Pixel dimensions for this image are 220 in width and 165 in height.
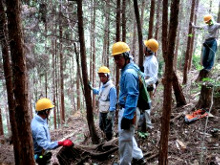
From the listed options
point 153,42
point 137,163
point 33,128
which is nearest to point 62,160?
point 33,128

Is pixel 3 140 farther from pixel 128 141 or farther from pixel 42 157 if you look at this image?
pixel 128 141

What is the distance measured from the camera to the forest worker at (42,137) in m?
3.80

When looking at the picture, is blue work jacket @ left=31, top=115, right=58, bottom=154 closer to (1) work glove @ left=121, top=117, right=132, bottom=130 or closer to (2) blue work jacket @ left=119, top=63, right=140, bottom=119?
(1) work glove @ left=121, top=117, right=132, bottom=130

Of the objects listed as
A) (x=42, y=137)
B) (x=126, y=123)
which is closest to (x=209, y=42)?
(x=126, y=123)

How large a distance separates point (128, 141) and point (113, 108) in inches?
79.8

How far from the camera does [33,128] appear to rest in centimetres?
385

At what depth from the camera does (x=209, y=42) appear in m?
7.24

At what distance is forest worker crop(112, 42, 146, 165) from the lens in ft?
11.3

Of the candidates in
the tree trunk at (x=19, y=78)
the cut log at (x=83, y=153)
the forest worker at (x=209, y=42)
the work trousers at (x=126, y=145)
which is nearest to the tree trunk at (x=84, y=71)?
the cut log at (x=83, y=153)

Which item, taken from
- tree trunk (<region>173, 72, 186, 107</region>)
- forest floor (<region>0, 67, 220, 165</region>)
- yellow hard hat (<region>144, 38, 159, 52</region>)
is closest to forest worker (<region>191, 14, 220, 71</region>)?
tree trunk (<region>173, 72, 186, 107</region>)

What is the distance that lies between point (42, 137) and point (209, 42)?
7.05 metres

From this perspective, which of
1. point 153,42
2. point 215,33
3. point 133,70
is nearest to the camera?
point 133,70

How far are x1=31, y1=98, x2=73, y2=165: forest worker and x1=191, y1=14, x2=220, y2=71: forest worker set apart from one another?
6.22 m

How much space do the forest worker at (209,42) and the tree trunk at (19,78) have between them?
666 cm
